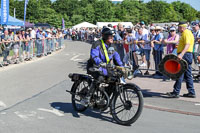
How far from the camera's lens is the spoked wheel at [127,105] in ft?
18.4

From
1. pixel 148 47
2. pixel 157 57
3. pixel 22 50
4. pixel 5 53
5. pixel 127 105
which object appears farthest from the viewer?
pixel 22 50

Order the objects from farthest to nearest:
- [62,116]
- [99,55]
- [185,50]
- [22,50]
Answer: [22,50], [185,50], [62,116], [99,55]

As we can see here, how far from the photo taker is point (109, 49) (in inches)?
236

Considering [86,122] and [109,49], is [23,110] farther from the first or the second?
[109,49]

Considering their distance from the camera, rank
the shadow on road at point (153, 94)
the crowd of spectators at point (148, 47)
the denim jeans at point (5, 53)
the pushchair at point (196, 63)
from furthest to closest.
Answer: the denim jeans at point (5, 53), the pushchair at point (196, 63), the crowd of spectators at point (148, 47), the shadow on road at point (153, 94)

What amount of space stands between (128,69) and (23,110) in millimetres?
2538

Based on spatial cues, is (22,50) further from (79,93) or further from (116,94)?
(116,94)

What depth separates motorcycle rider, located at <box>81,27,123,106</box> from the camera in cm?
596

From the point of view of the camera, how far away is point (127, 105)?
5.80 m

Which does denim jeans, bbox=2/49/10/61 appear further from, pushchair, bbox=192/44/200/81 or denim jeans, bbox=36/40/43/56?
pushchair, bbox=192/44/200/81

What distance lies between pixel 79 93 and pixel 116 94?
3.15 ft

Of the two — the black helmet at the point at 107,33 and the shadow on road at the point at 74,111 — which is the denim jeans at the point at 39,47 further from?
the black helmet at the point at 107,33

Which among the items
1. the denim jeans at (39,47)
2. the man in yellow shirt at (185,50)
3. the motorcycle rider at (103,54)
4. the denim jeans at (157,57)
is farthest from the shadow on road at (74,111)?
the denim jeans at (39,47)

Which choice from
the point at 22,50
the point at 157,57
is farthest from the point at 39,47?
the point at 157,57
